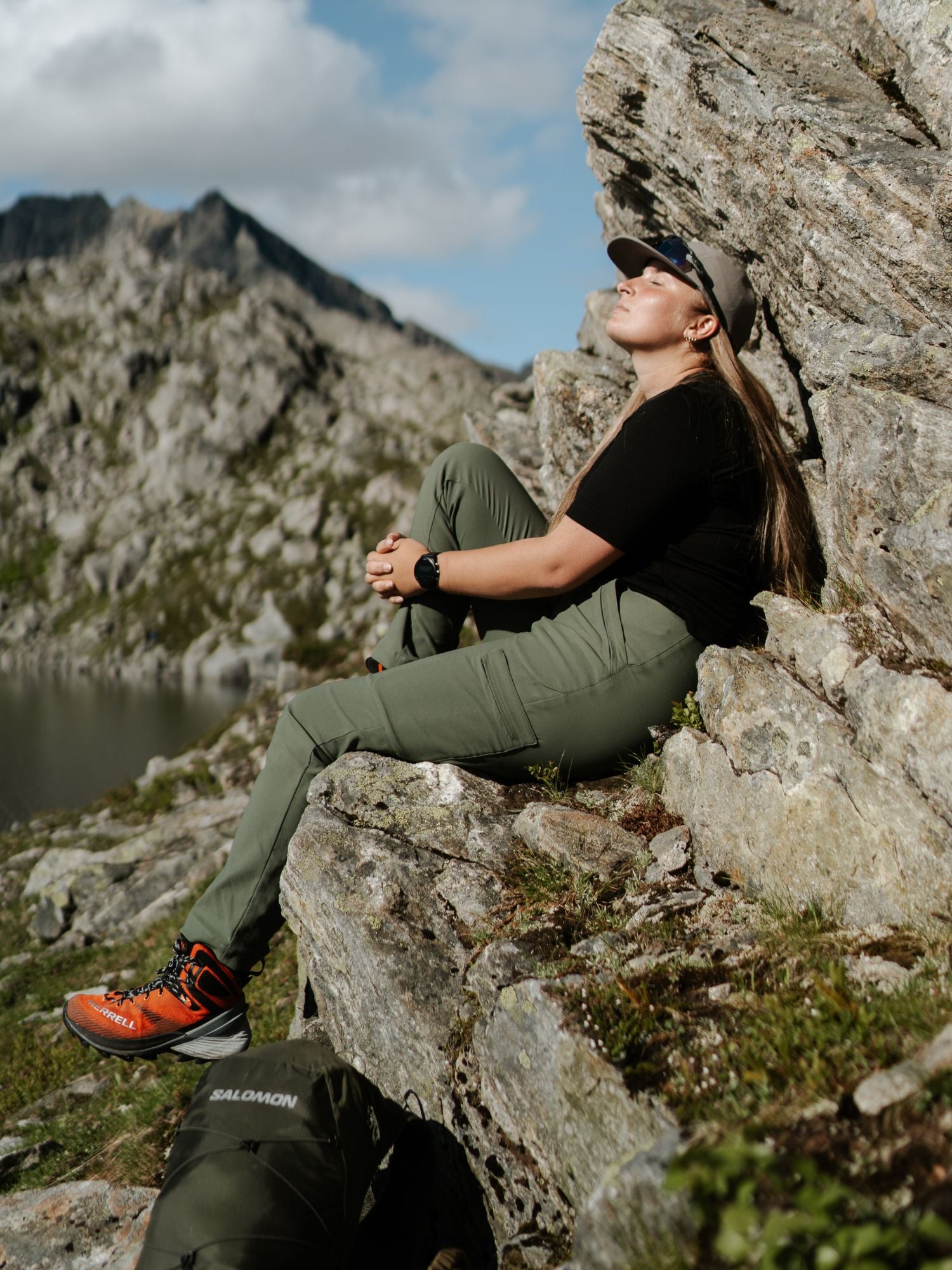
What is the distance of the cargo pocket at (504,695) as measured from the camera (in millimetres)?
6316

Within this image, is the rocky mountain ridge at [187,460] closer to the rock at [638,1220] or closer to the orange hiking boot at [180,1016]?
the orange hiking boot at [180,1016]

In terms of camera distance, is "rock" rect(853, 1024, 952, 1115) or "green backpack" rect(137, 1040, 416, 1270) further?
"green backpack" rect(137, 1040, 416, 1270)

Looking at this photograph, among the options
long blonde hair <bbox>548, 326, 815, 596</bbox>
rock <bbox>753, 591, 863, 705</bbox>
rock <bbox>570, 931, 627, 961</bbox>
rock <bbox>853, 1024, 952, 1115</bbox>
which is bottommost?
rock <bbox>570, 931, 627, 961</bbox>

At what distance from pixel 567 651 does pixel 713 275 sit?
3258 millimetres

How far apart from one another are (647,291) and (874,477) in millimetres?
2434

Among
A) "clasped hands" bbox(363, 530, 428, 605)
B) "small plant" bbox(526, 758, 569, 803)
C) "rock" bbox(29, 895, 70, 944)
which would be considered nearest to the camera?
"small plant" bbox(526, 758, 569, 803)

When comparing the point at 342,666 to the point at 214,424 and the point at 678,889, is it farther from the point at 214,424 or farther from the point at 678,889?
the point at 214,424

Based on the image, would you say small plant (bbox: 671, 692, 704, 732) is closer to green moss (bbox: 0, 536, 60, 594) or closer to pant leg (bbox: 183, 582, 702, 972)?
pant leg (bbox: 183, 582, 702, 972)

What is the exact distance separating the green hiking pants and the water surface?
120ft

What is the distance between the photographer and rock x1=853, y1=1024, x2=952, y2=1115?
321 centimetres

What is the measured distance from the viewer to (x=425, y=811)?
6.42 metres

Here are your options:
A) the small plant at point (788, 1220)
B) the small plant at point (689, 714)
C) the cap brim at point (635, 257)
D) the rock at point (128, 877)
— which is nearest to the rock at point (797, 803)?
the small plant at point (689, 714)

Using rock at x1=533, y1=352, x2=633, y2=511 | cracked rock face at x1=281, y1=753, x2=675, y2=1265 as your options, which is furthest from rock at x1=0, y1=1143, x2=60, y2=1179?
rock at x1=533, y1=352, x2=633, y2=511

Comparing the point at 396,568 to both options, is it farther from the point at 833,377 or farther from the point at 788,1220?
the point at 788,1220
